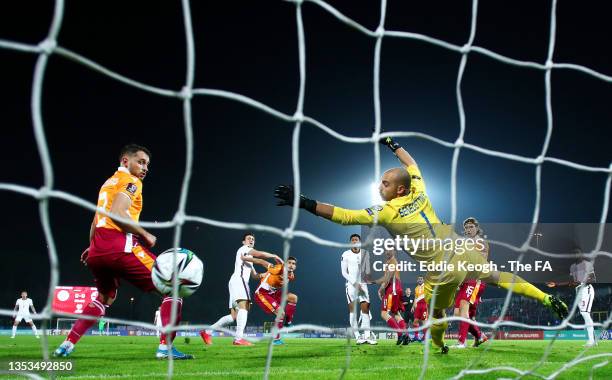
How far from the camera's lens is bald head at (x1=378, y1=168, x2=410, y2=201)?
441 cm

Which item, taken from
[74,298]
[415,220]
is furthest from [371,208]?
[74,298]

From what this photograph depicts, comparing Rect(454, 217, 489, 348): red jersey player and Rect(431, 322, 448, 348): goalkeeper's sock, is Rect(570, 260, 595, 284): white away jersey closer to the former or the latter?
Rect(431, 322, 448, 348): goalkeeper's sock

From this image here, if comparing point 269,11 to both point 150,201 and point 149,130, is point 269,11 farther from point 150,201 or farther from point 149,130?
point 150,201

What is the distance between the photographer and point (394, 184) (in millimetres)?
4402

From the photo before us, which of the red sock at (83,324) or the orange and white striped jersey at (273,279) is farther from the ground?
the orange and white striped jersey at (273,279)

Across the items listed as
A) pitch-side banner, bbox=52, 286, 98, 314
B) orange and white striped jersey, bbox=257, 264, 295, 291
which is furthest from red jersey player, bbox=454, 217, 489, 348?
pitch-side banner, bbox=52, 286, 98, 314

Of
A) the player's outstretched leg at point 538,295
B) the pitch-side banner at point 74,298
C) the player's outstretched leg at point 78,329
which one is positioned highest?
the player's outstretched leg at point 538,295

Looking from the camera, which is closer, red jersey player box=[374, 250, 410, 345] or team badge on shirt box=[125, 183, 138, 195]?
team badge on shirt box=[125, 183, 138, 195]

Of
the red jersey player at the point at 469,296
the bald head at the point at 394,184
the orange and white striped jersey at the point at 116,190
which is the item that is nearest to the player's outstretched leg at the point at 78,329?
the orange and white striped jersey at the point at 116,190

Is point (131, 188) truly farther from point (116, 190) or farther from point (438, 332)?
point (438, 332)

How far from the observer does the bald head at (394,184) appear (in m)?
4.41

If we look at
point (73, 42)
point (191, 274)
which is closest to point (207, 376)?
point (191, 274)

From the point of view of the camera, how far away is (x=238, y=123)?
46.2 m

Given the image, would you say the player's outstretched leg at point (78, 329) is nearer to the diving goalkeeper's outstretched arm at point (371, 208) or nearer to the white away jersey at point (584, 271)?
the diving goalkeeper's outstretched arm at point (371, 208)
